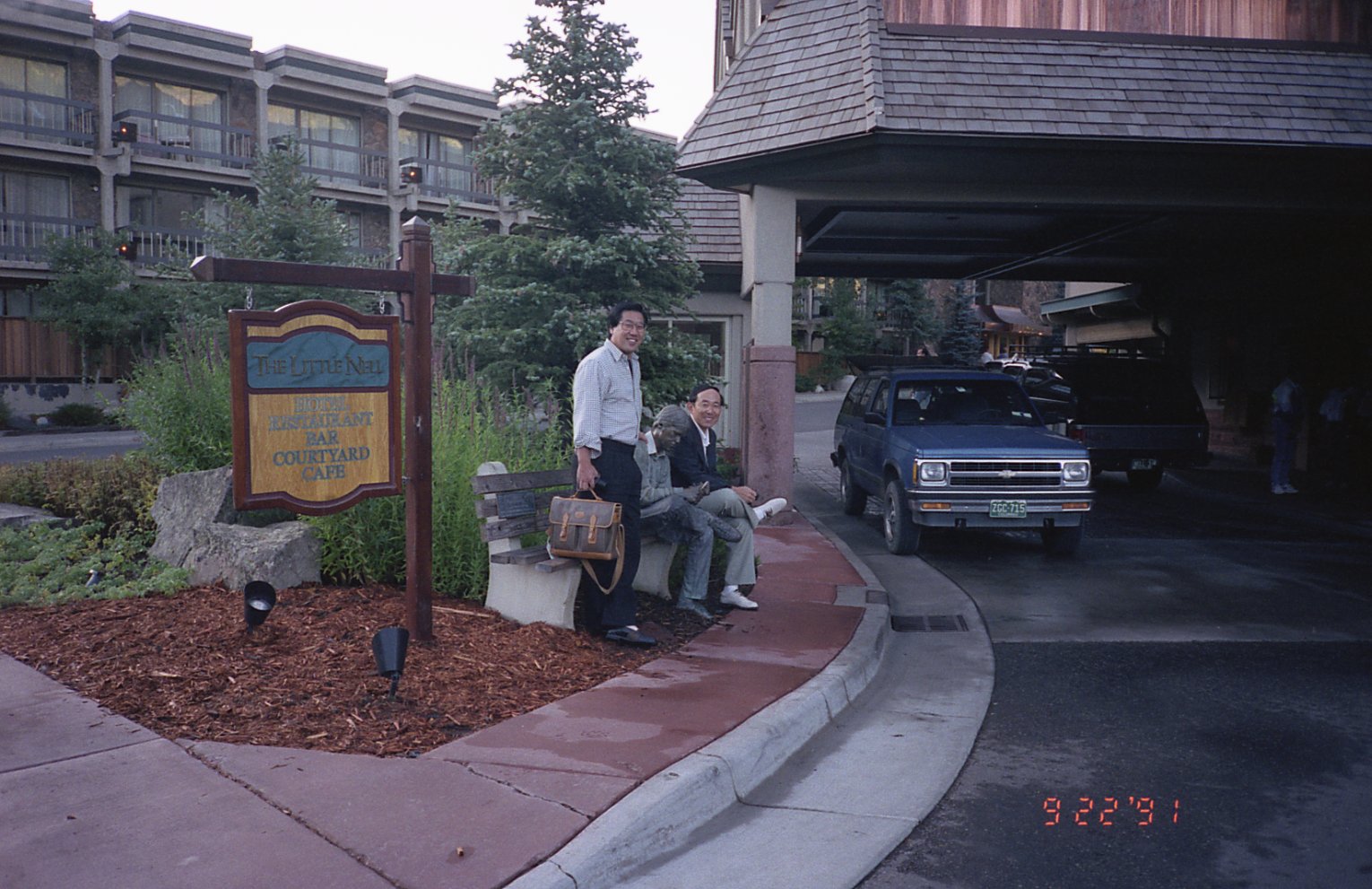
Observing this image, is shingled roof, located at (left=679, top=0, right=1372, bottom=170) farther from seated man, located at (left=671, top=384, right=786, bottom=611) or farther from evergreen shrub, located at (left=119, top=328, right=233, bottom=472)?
evergreen shrub, located at (left=119, top=328, right=233, bottom=472)

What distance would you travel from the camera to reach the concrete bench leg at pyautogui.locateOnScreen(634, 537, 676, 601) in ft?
25.1

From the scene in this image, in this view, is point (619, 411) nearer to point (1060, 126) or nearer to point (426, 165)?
point (1060, 126)

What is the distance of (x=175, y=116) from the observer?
3419 centimetres

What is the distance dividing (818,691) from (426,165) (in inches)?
1523

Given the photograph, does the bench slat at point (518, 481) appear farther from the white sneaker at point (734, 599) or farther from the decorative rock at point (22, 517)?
the decorative rock at point (22, 517)

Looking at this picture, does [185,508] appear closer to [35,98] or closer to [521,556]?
[521,556]

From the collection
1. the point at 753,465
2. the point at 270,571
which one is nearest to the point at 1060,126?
the point at 753,465

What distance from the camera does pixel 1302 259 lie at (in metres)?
18.0

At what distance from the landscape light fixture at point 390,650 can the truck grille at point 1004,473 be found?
20.4ft

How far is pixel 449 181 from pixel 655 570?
3732 centimetres

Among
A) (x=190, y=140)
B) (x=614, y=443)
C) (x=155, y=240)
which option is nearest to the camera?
(x=614, y=443)

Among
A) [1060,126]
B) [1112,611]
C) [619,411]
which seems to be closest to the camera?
[619,411]

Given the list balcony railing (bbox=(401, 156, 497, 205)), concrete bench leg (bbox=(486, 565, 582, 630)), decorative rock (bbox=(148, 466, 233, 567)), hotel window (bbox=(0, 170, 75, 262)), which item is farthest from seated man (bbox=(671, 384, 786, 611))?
balcony railing (bbox=(401, 156, 497, 205))

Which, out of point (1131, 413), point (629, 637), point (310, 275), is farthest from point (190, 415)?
point (1131, 413)
